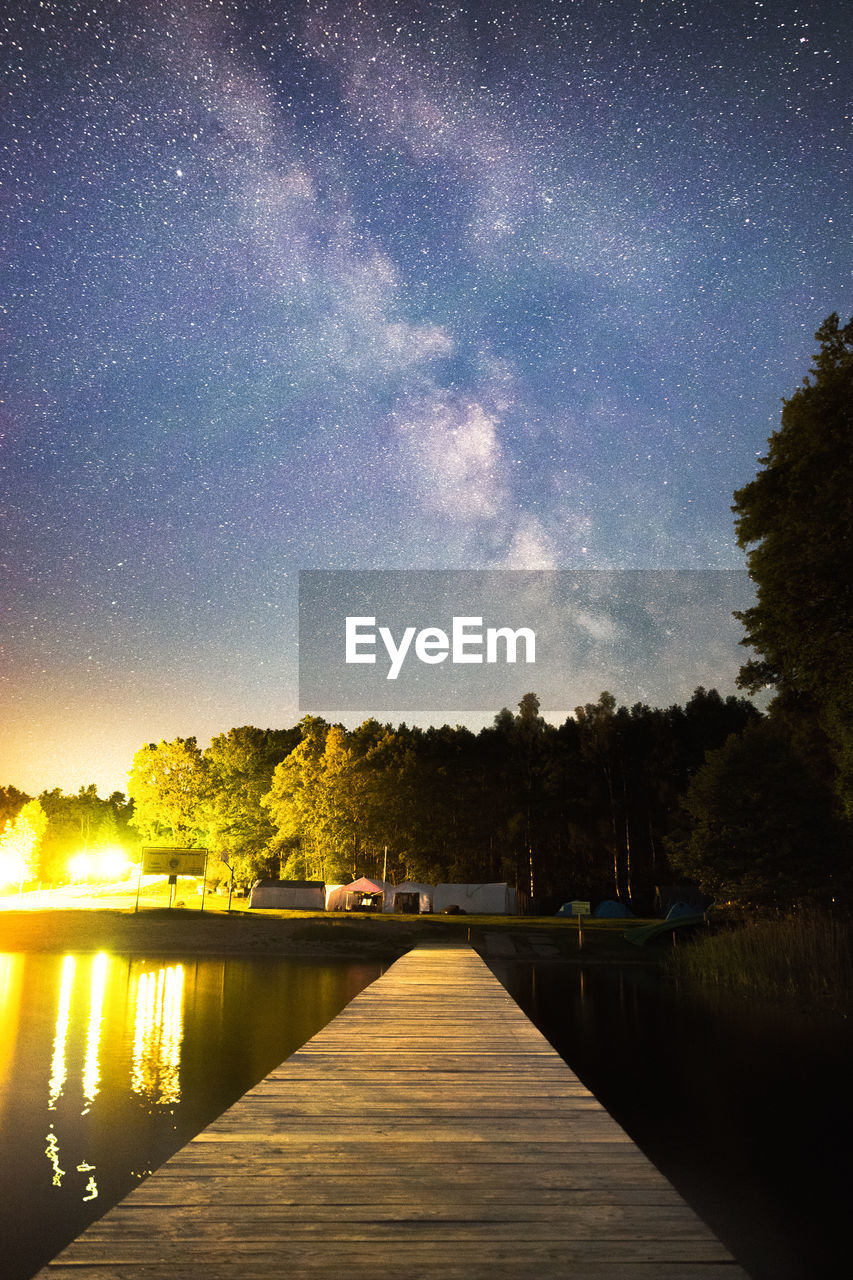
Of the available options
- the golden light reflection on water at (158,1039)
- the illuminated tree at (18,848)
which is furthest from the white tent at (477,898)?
the illuminated tree at (18,848)

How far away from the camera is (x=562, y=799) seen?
7831 cm

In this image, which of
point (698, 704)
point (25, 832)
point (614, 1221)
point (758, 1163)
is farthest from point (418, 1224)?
point (25, 832)

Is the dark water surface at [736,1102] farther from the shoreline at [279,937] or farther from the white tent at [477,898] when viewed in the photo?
the white tent at [477,898]

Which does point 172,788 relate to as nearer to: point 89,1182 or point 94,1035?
point 94,1035

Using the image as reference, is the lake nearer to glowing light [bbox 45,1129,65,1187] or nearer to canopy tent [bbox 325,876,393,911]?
glowing light [bbox 45,1129,65,1187]

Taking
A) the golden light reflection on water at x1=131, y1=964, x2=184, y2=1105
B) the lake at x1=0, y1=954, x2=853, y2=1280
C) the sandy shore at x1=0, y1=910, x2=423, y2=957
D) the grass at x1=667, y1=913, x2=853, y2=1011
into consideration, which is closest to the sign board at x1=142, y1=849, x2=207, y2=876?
the sandy shore at x1=0, y1=910, x2=423, y2=957

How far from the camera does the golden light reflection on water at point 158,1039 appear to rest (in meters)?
14.3

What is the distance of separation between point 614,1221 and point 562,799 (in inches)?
2995

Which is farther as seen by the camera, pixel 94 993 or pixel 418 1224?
pixel 94 993

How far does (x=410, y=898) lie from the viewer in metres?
59.7

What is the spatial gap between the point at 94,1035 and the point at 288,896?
118 feet

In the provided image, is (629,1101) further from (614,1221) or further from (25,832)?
(25,832)

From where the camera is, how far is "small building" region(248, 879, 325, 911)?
2066 inches

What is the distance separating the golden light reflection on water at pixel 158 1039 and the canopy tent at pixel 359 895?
31617 millimetres
